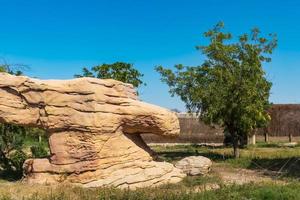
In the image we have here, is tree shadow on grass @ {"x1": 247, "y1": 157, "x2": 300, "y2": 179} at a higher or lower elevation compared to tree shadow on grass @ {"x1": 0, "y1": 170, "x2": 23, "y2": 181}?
higher

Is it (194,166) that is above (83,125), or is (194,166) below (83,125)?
Answer: below

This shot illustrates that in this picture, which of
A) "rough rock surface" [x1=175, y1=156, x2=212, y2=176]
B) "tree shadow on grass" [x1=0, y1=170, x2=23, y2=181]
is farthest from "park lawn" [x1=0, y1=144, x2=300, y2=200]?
"tree shadow on grass" [x1=0, y1=170, x2=23, y2=181]

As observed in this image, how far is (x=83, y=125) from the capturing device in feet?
45.1

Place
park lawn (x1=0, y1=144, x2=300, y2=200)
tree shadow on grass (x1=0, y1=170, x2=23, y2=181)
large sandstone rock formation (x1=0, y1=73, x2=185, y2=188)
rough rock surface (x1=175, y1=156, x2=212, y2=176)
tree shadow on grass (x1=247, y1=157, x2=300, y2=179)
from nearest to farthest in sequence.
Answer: park lawn (x1=0, y1=144, x2=300, y2=200) < large sandstone rock formation (x1=0, y1=73, x2=185, y2=188) < tree shadow on grass (x1=0, y1=170, x2=23, y2=181) < rough rock surface (x1=175, y1=156, x2=212, y2=176) < tree shadow on grass (x1=247, y1=157, x2=300, y2=179)

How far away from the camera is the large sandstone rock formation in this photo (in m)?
13.8

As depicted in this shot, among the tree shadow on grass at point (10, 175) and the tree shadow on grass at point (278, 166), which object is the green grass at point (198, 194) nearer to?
the tree shadow on grass at point (278, 166)

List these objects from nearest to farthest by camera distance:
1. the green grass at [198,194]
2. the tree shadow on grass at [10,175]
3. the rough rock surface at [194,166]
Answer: the green grass at [198,194] < the tree shadow on grass at [10,175] < the rough rock surface at [194,166]

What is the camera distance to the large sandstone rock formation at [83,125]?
13.8 meters

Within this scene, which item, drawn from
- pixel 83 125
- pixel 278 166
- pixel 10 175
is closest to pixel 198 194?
pixel 83 125

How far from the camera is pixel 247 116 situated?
2044 cm

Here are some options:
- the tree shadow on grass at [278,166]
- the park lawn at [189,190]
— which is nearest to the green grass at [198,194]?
the park lawn at [189,190]

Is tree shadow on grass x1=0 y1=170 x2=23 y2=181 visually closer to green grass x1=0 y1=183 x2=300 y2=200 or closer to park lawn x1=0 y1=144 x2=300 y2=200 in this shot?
park lawn x1=0 y1=144 x2=300 y2=200

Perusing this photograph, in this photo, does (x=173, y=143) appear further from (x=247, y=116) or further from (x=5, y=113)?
(x=5, y=113)

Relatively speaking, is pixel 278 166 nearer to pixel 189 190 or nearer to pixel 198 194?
pixel 189 190
